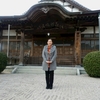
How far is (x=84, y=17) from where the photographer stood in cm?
1502

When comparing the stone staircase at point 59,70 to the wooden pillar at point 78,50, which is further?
the wooden pillar at point 78,50

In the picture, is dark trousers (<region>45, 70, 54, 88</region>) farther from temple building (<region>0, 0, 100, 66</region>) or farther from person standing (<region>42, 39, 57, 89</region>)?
temple building (<region>0, 0, 100, 66</region>)

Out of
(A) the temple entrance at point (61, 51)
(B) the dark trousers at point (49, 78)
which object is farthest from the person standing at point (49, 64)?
(A) the temple entrance at point (61, 51)

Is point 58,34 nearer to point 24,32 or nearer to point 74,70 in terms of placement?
point 24,32

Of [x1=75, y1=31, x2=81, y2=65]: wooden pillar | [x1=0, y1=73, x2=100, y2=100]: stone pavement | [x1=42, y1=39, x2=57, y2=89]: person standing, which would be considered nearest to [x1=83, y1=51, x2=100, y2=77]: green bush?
[x1=0, y1=73, x2=100, y2=100]: stone pavement

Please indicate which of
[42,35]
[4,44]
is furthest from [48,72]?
[4,44]

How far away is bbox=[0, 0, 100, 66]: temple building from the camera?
1539 centimetres

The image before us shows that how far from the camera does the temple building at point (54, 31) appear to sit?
15.4 metres

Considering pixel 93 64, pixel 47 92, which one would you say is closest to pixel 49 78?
pixel 47 92

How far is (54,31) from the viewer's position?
17.1 m

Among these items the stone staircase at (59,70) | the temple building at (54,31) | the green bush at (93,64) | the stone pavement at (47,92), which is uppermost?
the temple building at (54,31)

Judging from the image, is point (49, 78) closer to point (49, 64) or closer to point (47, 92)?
→ point (49, 64)

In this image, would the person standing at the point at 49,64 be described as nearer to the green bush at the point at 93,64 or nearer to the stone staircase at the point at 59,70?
the green bush at the point at 93,64

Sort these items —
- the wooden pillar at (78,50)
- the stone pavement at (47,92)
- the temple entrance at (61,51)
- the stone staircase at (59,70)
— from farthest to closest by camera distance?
the temple entrance at (61,51) → the wooden pillar at (78,50) → the stone staircase at (59,70) → the stone pavement at (47,92)
